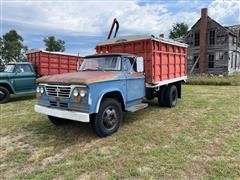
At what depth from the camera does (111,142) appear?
5.07 metres

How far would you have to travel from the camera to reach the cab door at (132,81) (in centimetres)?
617

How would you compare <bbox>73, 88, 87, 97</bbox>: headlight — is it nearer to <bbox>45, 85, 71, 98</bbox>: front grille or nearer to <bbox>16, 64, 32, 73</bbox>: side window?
<bbox>45, 85, 71, 98</bbox>: front grille

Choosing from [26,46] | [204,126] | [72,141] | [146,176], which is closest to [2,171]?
[72,141]

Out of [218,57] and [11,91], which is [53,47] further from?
[11,91]

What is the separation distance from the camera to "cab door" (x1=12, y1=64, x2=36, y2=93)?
11.2 metres

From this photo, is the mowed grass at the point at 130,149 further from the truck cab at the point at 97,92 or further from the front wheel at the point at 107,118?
the truck cab at the point at 97,92

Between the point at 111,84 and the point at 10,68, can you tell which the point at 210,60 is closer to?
the point at 10,68

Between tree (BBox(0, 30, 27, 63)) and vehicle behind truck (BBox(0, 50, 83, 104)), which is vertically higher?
tree (BBox(0, 30, 27, 63))

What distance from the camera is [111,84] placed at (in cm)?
544

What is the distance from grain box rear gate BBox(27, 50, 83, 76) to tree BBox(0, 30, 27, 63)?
33.6 meters

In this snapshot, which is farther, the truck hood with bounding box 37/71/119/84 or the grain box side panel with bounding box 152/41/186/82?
the grain box side panel with bounding box 152/41/186/82

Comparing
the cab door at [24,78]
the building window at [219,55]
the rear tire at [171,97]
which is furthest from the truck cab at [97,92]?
the building window at [219,55]

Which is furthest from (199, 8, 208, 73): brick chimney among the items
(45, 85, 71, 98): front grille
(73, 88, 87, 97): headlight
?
(73, 88, 87, 97): headlight

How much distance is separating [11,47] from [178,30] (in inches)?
1513
